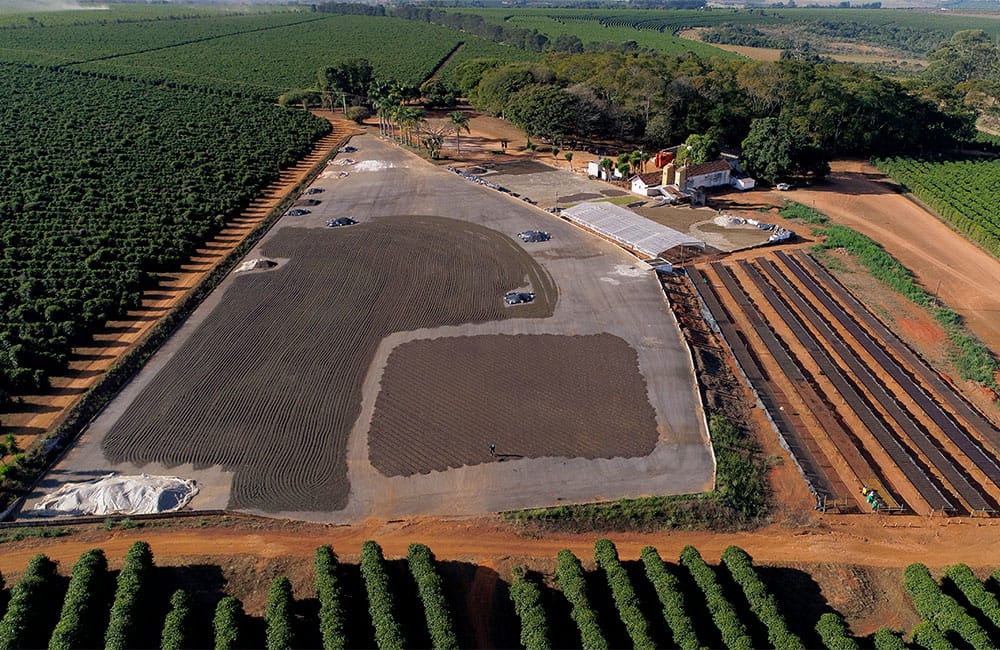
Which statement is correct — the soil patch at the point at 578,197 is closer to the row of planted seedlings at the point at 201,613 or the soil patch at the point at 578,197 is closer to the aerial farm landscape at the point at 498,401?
the aerial farm landscape at the point at 498,401

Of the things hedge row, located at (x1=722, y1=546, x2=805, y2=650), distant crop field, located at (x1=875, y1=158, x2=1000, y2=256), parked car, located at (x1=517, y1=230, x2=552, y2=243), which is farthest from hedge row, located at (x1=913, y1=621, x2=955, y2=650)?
distant crop field, located at (x1=875, y1=158, x2=1000, y2=256)

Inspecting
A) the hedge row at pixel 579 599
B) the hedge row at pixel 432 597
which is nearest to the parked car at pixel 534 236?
the hedge row at pixel 579 599

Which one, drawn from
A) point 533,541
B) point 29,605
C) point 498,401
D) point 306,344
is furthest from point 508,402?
point 29,605

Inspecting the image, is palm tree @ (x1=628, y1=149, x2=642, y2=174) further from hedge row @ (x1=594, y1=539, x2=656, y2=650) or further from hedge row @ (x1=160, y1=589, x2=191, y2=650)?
hedge row @ (x1=160, y1=589, x2=191, y2=650)

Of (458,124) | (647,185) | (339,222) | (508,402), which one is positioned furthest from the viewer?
(458,124)

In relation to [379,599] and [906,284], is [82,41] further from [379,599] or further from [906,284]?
[906,284]

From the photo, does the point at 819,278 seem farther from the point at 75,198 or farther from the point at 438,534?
the point at 75,198
